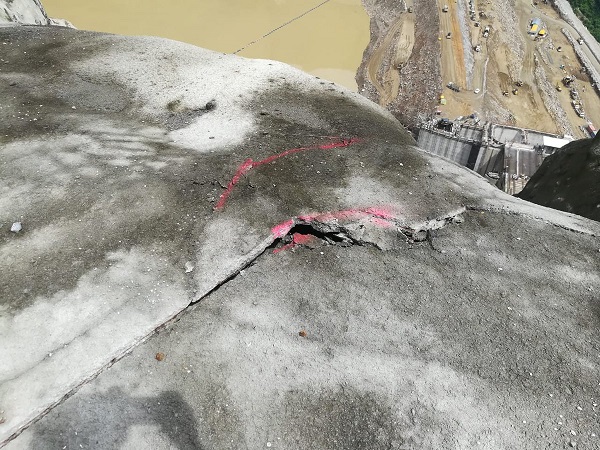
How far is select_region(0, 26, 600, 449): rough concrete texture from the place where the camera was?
6.29 metres

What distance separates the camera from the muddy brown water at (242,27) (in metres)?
35.4

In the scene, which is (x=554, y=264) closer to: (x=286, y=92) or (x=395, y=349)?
(x=395, y=349)

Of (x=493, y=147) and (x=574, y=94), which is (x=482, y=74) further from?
(x=493, y=147)

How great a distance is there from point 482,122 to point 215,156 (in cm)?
2514

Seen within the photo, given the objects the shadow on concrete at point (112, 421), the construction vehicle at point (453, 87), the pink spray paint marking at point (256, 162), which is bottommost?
the construction vehicle at point (453, 87)

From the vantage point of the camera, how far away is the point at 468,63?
117ft

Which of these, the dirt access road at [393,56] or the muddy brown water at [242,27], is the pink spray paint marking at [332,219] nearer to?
the dirt access road at [393,56]

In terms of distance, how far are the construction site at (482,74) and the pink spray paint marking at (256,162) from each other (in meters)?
15.7

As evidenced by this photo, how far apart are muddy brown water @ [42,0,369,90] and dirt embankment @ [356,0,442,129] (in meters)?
1.26

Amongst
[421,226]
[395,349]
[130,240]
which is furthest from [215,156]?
[395,349]

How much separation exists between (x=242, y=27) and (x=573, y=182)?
31393 mm

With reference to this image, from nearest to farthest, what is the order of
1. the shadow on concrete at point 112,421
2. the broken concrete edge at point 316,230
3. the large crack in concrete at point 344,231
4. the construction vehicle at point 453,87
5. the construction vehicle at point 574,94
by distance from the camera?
1. the shadow on concrete at point 112,421
2. the broken concrete edge at point 316,230
3. the large crack in concrete at point 344,231
4. the construction vehicle at point 453,87
5. the construction vehicle at point 574,94

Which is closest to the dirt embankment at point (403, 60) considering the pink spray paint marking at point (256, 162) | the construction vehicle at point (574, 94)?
the construction vehicle at point (574, 94)

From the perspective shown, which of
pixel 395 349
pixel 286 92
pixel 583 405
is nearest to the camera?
pixel 583 405
